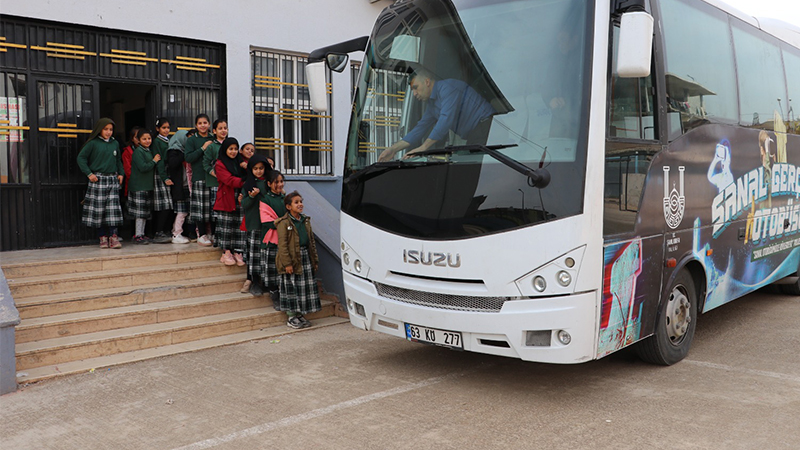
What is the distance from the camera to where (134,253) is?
7812 mm

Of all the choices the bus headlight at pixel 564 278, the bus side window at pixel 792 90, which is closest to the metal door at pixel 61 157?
the bus headlight at pixel 564 278

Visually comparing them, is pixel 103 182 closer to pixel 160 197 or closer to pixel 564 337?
pixel 160 197

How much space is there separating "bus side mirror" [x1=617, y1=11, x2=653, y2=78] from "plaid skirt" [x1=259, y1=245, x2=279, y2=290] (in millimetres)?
4464

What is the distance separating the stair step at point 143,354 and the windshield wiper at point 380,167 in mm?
2323

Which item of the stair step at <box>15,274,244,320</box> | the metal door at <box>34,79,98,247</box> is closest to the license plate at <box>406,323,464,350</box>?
the stair step at <box>15,274,244,320</box>

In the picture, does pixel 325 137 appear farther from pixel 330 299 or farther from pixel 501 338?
pixel 501 338

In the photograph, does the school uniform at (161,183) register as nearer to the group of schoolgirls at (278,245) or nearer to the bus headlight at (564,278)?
the group of schoolgirls at (278,245)

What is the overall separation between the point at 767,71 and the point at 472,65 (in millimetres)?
4320

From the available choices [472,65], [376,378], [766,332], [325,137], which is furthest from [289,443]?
[325,137]

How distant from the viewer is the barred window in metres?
10.5

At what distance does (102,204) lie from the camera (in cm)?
823

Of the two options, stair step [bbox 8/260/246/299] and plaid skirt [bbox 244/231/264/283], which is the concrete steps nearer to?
stair step [bbox 8/260/246/299]

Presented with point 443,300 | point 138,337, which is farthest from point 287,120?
point 443,300

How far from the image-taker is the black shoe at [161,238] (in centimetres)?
872
